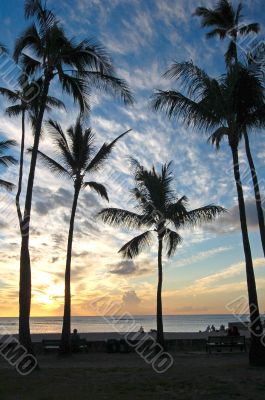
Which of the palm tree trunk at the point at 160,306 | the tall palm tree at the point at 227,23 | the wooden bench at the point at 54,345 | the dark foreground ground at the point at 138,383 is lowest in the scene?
the dark foreground ground at the point at 138,383

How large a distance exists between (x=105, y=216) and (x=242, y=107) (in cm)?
961

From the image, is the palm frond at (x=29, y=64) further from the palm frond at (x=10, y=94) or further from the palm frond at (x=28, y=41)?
the palm frond at (x=10, y=94)

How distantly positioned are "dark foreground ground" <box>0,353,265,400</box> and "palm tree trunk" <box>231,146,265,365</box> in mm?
554

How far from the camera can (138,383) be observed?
10922 mm

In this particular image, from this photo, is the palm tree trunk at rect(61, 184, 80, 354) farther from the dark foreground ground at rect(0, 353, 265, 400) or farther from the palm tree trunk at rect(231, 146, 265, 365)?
the palm tree trunk at rect(231, 146, 265, 365)

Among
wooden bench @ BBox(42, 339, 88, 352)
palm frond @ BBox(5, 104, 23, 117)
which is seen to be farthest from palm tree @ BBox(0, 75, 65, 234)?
wooden bench @ BBox(42, 339, 88, 352)

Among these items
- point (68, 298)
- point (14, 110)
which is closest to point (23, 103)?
point (14, 110)

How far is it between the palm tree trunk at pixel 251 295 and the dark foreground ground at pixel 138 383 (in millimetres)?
554

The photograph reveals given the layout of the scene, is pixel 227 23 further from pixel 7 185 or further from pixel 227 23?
pixel 7 185

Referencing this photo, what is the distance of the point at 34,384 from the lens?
35.4 ft

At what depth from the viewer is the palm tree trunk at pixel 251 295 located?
13781 millimetres

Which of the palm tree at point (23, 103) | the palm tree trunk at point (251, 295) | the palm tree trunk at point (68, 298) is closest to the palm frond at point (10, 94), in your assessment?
the palm tree at point (23, 103)

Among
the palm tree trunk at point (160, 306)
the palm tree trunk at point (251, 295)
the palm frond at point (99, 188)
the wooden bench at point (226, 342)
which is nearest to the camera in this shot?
the palm tree trunk at point (251, 295)

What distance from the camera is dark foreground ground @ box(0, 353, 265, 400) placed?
31.1ft
